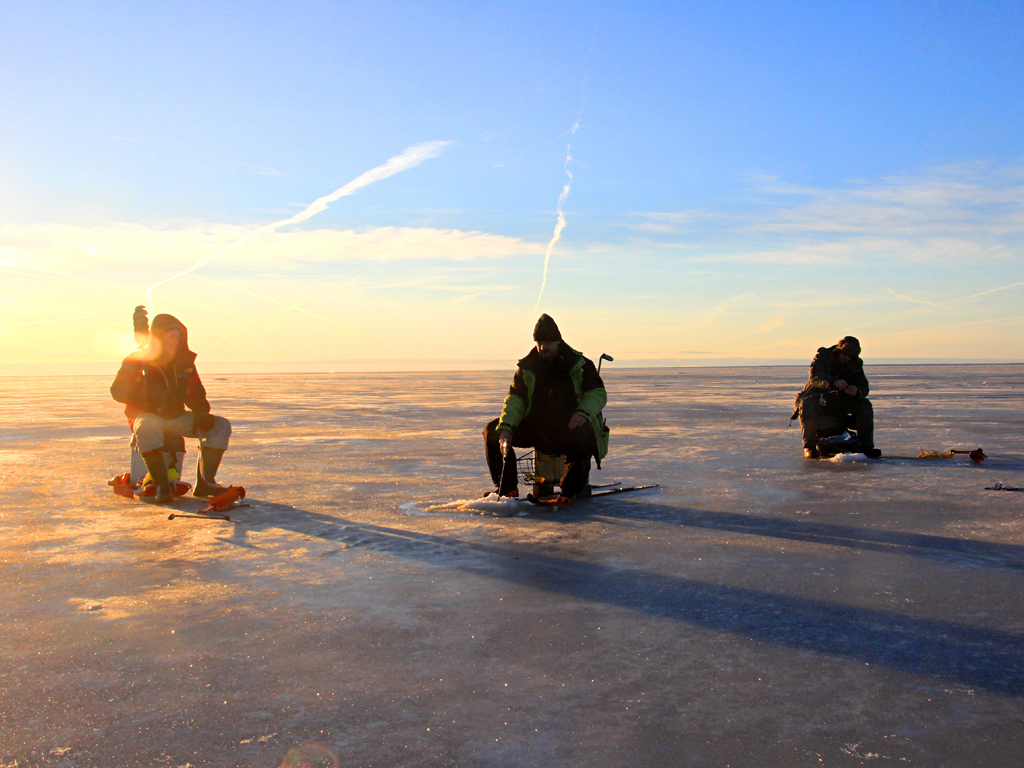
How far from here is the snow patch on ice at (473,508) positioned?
6.66m

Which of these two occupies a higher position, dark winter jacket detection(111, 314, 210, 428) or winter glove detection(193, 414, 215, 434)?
dark winter jacket detection(111, 314, 210, 428)

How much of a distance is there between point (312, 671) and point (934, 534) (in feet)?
14.4

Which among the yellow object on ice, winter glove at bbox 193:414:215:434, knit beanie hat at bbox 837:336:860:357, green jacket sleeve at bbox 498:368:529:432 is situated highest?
knit beanie hat at bbox 837:336:860:357

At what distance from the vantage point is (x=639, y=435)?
43.9 ft

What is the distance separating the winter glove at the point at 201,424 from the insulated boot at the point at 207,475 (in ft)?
0.57

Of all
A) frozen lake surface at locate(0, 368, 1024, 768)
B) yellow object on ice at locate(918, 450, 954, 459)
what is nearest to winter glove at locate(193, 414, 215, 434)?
frozen lake surface at locate(0, 368, 1024, 768)

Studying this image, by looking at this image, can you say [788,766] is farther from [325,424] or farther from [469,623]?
[325,424]

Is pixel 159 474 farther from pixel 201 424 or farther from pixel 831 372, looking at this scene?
pixel 831 372

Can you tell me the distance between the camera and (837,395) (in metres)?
10.4

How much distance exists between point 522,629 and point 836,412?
26.1 feet

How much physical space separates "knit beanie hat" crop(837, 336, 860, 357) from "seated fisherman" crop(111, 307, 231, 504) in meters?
7.31

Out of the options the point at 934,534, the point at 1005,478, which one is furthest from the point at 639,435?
the point at 934,534

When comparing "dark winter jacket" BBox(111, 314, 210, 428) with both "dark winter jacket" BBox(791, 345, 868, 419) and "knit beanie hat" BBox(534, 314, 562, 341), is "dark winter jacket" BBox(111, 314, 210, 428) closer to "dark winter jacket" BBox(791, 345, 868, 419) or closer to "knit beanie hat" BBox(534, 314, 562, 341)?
"knit beanie hat" BBox(534, 314, 562, 341)

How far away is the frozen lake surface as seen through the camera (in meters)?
2.56
